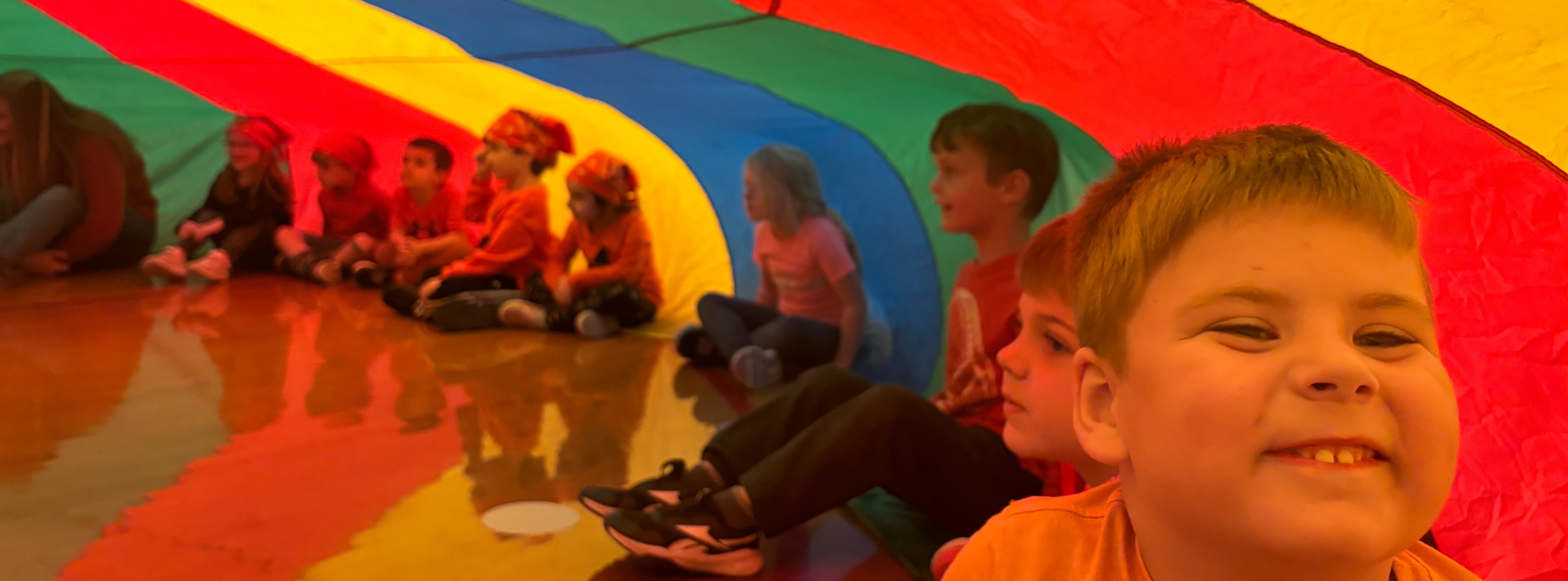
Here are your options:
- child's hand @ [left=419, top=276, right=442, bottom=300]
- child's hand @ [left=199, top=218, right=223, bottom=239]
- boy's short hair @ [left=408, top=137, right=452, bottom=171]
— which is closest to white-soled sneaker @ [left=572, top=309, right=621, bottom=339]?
child's hand @ [left=419, top=276, right=442, bottom=300]

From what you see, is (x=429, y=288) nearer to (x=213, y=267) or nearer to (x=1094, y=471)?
(x=213, y=267)

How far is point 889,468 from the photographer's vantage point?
1510 millimetres

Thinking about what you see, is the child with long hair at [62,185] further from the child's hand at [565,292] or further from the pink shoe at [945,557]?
the pink shoe at [945,557]

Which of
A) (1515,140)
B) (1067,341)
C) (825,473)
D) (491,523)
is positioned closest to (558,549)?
(491,523)

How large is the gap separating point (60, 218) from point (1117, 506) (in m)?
4.31

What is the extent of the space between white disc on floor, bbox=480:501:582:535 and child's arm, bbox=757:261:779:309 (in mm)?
1234

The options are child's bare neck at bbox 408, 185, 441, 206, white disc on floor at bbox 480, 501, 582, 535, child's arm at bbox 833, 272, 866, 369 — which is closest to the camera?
white disc on floor at bbox 480, 501, 582, 535

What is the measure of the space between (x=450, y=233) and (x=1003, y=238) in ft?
8.66

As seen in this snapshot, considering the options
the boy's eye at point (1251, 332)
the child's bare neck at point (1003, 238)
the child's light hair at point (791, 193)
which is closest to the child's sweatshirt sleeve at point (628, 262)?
the child's light hair at point (791, 193)

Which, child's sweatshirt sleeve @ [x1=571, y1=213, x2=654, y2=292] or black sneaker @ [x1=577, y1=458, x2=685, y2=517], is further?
child's sweatshirt sleeve @ [x1=571, y1=213, x2=654, y2=292]

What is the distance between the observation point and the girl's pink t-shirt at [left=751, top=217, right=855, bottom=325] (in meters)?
2.60

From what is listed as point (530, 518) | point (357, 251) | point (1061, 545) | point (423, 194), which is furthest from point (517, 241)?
point (1061, 545)

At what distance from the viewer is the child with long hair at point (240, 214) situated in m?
4.11

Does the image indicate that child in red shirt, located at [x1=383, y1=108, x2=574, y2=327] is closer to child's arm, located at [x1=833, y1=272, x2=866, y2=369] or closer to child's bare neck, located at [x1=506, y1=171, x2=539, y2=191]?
child's bare neck, located at [x1=506, y1=171, x2=539, y2=191]
